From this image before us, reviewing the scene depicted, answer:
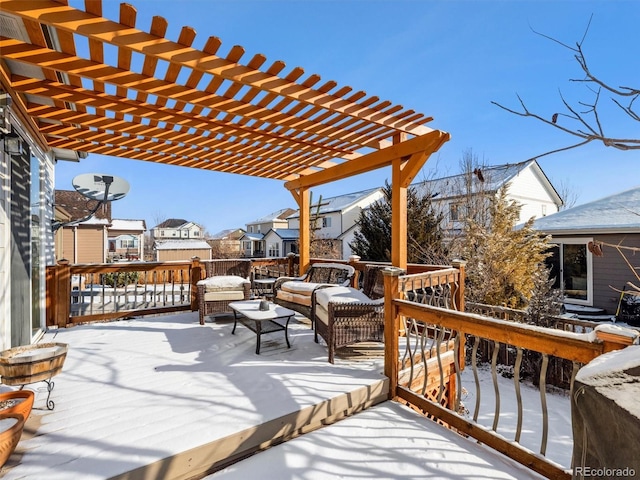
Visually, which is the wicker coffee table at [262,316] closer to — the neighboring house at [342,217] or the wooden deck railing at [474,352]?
the wooden deck railing at [474,352]

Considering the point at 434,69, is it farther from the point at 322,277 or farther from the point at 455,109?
the point at 322,277

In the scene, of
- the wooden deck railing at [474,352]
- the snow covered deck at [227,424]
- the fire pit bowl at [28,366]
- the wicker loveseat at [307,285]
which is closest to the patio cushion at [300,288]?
the wicker loveseat at [307,285]

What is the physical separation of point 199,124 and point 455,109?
15.5 ft

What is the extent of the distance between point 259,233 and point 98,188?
25.9m

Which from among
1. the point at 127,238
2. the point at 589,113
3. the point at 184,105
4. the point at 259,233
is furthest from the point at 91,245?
the point at 589,113

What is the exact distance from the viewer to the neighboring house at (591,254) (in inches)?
325

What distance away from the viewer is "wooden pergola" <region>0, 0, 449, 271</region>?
98.7 inches

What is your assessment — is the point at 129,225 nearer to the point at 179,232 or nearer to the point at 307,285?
the point at 179,232

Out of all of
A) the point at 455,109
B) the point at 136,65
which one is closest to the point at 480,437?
the point at 136,65

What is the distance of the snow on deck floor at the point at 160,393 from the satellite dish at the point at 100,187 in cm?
269

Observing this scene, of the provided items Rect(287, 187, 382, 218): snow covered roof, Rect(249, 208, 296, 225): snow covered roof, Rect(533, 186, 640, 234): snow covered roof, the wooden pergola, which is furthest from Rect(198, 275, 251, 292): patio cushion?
Rect(249, 208, 296, 225): snow covered roof

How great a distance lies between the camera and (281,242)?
25.0 m

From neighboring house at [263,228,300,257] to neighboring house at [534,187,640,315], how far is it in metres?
17.1

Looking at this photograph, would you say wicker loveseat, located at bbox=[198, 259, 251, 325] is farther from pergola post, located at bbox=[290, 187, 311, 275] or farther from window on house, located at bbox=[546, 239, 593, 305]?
window on house, located at bbox=[546, 239, 593, 305]
